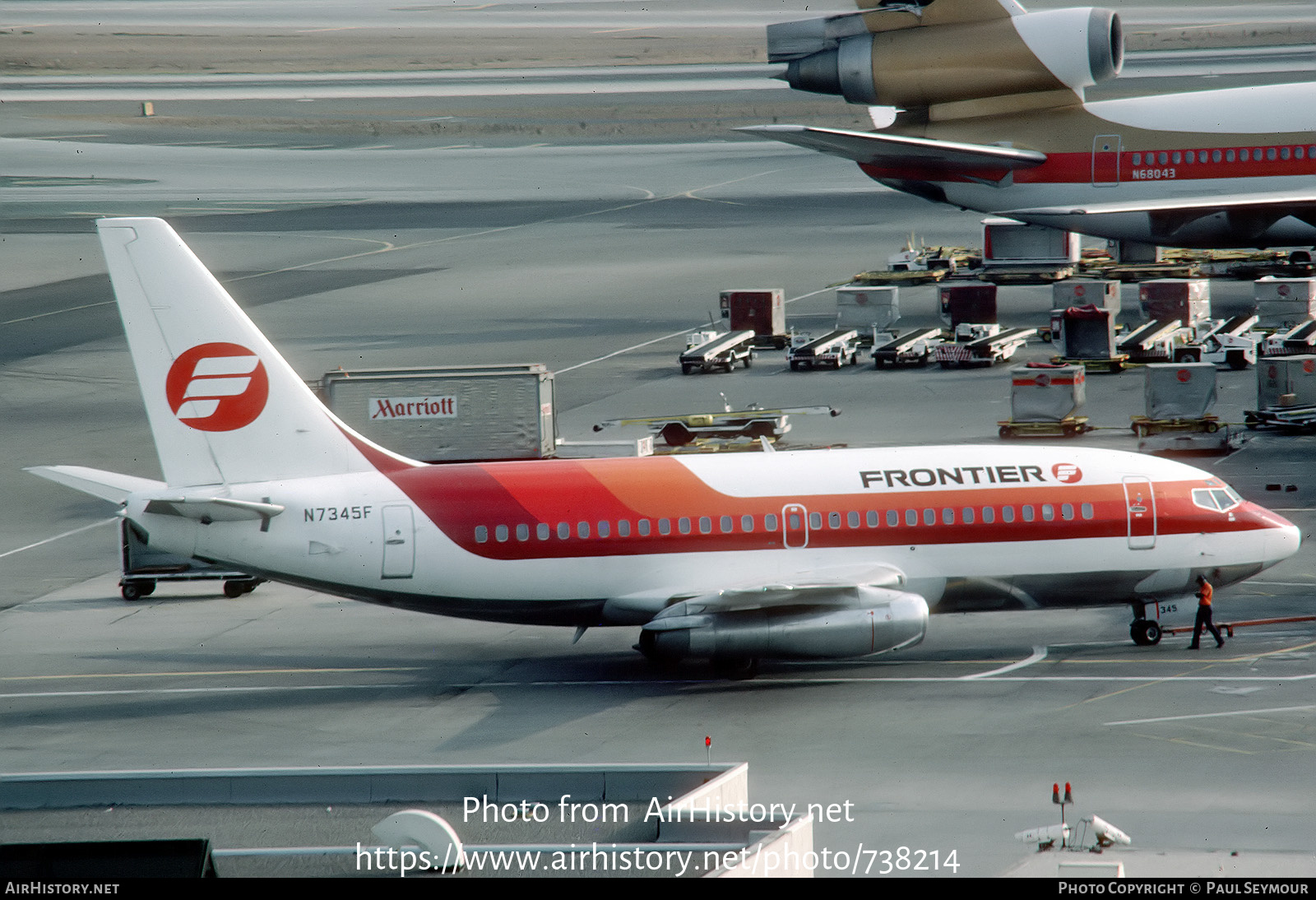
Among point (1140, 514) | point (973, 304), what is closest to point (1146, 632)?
point (1140, 514)

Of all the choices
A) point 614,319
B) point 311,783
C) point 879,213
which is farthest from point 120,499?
point 879,213

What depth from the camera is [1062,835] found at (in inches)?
786

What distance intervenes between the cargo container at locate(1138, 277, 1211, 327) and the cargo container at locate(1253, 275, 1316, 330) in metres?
2.20

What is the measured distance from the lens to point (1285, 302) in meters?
68.1

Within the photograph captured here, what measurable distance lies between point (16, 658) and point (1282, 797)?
1041 inches

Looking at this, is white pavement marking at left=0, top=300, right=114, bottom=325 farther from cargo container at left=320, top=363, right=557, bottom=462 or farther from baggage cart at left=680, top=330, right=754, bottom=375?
cargo container at left=320, top=363, right=557, bottom=462

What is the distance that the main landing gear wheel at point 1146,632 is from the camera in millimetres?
35188

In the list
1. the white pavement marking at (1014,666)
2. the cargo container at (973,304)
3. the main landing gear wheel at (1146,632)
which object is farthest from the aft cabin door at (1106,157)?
the white pavement marking at (1014,666)

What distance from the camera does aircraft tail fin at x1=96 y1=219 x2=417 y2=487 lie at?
3347cm

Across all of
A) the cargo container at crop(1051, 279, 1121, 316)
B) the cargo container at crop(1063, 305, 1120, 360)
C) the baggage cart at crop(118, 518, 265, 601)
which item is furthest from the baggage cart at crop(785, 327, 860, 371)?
the baggage cart at crop(118, 518, 265, 601)

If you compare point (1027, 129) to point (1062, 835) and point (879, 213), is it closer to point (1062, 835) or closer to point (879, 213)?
point (879, 213)

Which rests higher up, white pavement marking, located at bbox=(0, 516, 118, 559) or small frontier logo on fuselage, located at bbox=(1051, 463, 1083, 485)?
small frontier logo on fuselage, located at bbox=(1051, 463, 1083, 485)

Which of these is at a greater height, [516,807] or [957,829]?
[516,807]

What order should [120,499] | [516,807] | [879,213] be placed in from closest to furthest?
[516,807] → [120,499] → [879,213]
